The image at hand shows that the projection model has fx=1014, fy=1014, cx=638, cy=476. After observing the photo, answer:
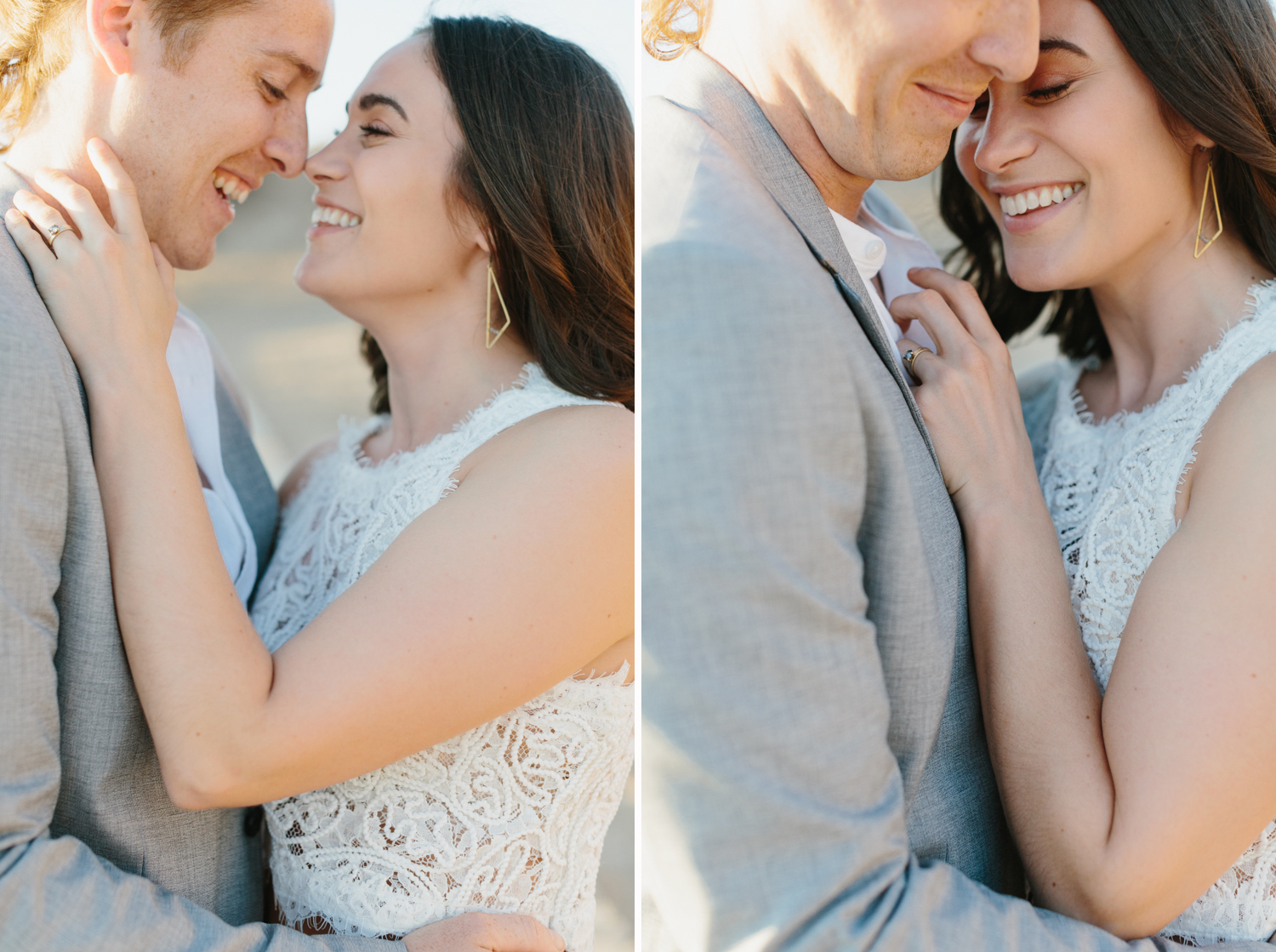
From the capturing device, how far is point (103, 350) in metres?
1.48

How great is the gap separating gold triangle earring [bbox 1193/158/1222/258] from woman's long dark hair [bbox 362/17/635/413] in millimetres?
1056

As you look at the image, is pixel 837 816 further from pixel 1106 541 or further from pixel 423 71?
pixel 423 71

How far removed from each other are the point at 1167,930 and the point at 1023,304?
4.58 feet

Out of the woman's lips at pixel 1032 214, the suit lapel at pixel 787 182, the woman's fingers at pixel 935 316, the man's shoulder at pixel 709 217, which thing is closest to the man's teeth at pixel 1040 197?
the woman's lips at pixel 1032 214

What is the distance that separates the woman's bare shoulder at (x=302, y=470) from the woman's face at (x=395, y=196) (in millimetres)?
499

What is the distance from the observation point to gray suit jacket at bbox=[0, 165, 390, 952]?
129 centimetres

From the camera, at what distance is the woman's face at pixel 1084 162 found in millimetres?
1703

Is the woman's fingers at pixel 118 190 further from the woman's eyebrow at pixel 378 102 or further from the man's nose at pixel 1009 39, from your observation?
the man's nose at pixel 1009 39

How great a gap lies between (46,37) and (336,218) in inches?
22.7

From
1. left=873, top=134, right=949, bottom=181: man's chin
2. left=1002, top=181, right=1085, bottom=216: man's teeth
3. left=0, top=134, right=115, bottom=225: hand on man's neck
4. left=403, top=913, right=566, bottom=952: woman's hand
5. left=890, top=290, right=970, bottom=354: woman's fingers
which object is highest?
left=873, top=134, right=949, bottom=181: man's chin

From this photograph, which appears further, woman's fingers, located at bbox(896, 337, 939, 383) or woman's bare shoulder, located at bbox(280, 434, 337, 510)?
woman's bare shoulder, located at bbox(280, 434, 337, 510)

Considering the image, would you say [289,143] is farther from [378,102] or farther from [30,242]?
[30,242]

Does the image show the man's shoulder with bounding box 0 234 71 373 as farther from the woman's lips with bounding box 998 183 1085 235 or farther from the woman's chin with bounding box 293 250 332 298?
the woman's lips with bounding box 998 183 1085 235

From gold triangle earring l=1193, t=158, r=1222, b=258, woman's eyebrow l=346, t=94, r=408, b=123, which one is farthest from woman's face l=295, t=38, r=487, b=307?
gold triangle earring l=1193, t=158, r=1222, b=258
